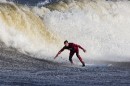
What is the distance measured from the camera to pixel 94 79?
78.2 feet

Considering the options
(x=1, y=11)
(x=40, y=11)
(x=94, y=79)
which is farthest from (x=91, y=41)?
(x=94, y=79)

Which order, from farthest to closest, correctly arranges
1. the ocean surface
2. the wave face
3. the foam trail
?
the wave face < the foam trail < the ocean surface

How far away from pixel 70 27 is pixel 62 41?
4.53 meters

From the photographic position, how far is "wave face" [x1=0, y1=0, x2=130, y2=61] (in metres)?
36.6

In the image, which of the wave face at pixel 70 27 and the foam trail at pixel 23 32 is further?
the wave face at pixel 70 27

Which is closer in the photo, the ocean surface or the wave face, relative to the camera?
the ocean surface

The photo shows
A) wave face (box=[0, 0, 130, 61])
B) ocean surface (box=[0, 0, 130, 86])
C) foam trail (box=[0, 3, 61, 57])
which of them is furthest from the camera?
wave face (box=[0, 0, 130, 61])

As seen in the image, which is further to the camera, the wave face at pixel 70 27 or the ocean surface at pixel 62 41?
the wave face at pixel 70 27

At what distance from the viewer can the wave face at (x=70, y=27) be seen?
120ft

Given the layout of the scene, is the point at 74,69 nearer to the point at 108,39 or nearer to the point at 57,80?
the point at 57,80

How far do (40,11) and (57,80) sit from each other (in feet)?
76.9

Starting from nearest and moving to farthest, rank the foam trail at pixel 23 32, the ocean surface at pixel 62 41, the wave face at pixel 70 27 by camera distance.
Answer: the ocean surface at pixel 62 41, the foam trail at pixel 23 32, the wave face at pixel 70 27

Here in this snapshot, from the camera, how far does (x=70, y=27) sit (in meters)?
47.8

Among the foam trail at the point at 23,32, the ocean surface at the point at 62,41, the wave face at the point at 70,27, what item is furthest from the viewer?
the wave face at the point at 70,27
